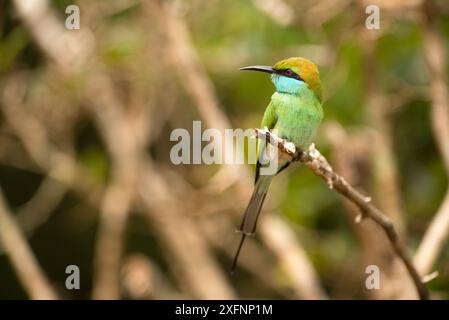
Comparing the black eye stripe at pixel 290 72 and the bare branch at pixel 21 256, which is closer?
the black eye stripe at pixel 290 72

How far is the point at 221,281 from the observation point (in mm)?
3682

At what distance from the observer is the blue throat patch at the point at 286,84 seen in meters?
2.09

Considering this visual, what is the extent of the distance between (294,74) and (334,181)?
29 cm

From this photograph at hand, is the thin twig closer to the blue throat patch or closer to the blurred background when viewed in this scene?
the blue throat patch

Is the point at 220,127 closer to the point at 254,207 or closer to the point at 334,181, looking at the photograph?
the point at 254,207

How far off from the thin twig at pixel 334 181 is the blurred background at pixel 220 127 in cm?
78

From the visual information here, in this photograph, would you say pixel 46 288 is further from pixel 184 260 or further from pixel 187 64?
pixel 187 64

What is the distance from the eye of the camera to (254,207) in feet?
7.09

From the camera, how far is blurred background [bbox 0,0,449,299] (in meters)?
3.07

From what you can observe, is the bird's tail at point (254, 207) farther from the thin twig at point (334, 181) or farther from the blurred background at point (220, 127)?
the blurred background at point (220, 127)

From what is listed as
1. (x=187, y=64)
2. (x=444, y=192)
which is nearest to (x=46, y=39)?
(x=187, y=64)

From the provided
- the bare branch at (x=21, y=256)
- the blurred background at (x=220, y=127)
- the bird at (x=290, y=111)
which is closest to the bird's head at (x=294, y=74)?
the bird at (x=290, y=111)

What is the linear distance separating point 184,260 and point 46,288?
2.16ft

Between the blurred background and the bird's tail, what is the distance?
0.82m
